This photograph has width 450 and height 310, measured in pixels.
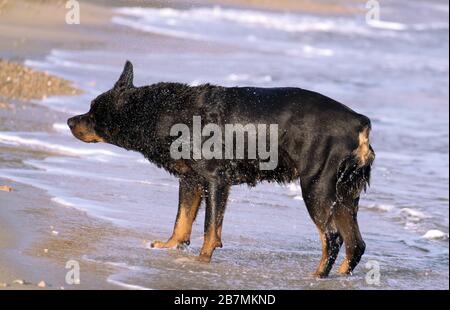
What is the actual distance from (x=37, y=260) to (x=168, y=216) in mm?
2217

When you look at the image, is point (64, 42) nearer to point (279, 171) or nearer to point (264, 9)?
point (279, 171)

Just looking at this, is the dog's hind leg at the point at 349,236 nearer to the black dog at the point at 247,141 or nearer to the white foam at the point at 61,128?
the black dog at the point at 247,141

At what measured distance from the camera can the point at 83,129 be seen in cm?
834

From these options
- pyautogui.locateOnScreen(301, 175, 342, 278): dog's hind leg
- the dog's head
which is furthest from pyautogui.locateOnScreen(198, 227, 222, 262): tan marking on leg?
the dog's head

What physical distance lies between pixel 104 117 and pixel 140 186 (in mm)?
1581

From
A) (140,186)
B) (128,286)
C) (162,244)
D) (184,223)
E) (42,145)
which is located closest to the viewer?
(128,286)

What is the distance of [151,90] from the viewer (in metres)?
8.16

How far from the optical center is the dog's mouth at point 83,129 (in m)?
8.34

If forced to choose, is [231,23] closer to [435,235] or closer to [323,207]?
[435,235]

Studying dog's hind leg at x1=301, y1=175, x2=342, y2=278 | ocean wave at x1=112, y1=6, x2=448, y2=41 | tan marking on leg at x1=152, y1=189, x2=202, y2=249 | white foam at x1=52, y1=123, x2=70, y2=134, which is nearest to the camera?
dog's hind leg at x1=301, y1=175, x2=342, y2=278

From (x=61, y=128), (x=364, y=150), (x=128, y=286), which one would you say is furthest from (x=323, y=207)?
(x=61, y=128)

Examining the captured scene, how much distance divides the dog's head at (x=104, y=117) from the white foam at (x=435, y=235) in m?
3.25

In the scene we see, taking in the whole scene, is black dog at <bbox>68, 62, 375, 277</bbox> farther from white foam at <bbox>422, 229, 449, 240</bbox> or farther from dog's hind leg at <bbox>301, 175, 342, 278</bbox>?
white foam at <bbox>422, 229, 449, 240</bbox>

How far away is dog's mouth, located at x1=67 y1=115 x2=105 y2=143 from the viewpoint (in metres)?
8.34
